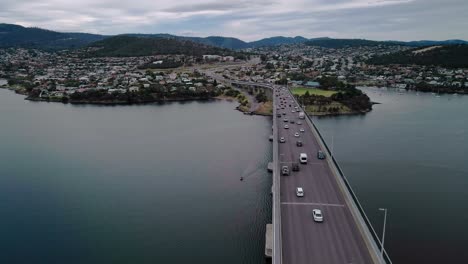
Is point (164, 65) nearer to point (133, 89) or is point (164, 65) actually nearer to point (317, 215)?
point (133, 89)

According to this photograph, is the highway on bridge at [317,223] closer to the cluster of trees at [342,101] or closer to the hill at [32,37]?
the cluster of trees at [342,101]

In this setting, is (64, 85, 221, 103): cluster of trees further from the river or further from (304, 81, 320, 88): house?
(304, 81, 320, 88): house

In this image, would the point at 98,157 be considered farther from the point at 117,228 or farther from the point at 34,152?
the point at 117,228

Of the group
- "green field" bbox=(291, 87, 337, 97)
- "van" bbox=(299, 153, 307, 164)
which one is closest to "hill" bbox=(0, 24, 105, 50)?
"green field" bbox=(291, 87, 337, 97)

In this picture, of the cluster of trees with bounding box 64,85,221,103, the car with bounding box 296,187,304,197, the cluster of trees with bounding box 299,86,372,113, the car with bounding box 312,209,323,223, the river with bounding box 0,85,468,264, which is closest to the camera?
the car with bounding box 312,209,323,223

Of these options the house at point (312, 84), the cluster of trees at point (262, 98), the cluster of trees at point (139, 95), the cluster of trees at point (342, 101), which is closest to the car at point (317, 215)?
the cluster of trees at point (342, 101)

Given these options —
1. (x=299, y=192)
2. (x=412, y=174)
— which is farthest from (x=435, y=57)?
(x=299, y=192)
